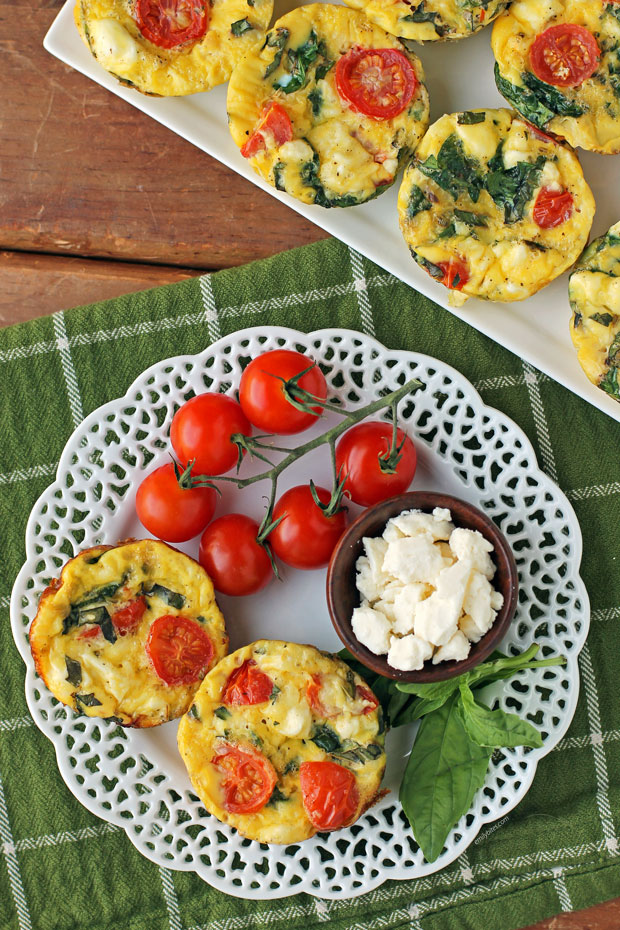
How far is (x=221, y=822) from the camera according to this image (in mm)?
2783

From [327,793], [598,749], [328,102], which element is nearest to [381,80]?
[328,102]

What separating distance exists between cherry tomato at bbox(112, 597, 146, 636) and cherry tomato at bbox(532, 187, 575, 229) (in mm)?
1753

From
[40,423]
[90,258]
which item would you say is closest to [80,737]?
[40,423]

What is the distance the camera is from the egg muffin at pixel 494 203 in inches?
107

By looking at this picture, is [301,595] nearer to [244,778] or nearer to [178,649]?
[178,649]

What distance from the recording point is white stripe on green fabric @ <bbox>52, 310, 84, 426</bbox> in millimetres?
3025

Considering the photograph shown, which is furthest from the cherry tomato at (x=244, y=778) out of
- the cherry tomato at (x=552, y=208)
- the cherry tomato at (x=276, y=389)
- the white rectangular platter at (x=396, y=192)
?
the cherry tomato at (x=552, y=208)

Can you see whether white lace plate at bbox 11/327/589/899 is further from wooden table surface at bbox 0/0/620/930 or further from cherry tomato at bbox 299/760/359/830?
wooden table surface at bbox 0/0/620/930

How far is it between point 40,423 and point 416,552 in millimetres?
1423

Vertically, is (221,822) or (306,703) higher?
(306,703)

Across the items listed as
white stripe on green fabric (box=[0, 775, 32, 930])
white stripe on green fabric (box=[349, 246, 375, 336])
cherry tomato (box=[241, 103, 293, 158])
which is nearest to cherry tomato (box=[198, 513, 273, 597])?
white stripe on green fabric (box=[349, 246, 375, 336])

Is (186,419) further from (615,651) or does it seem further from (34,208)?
(615,651)

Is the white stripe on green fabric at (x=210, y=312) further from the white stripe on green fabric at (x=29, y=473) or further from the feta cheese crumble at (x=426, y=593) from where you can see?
the feta cheese crumble at (x=426, y=593)

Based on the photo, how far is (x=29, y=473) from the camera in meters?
3.02
